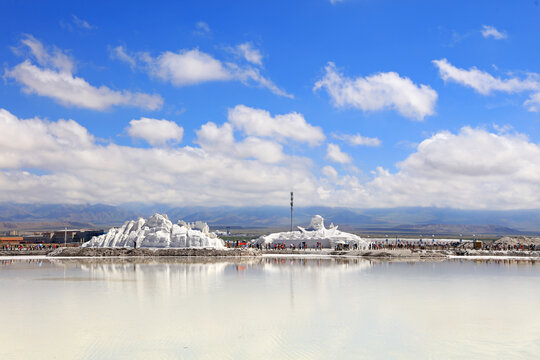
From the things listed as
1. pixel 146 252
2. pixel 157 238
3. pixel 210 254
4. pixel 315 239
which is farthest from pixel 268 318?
pixel 315 239

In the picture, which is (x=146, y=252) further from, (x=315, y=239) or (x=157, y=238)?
(x=315, y=239)

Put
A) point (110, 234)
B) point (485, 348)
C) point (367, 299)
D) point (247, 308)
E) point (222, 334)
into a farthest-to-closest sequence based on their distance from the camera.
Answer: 1. point (110, 234)
2. point (367, 299)
3. point (247, 308)
4. point (222, 334)
5. point (485, 348)

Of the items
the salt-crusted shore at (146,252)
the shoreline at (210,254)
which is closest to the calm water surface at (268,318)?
the salt-crusted shore at (146,252)

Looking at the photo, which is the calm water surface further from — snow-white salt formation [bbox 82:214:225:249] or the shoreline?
snow-white salt formation [bbox 82:214:225:249]

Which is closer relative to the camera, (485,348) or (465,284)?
(485,348)

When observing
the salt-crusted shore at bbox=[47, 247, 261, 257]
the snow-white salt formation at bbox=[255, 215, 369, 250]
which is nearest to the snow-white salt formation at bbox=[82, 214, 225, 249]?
the salt-crusted shore at bbox=[47, 247, 261, 257]

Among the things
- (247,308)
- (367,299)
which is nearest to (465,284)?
(367,299)

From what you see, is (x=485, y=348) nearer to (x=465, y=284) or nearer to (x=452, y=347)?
(x=452, y=347)

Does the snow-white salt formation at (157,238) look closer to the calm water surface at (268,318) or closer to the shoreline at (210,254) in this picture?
the shoreline at (210,254)
